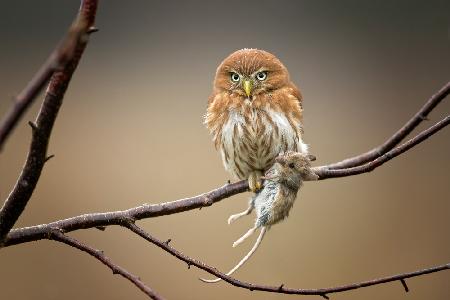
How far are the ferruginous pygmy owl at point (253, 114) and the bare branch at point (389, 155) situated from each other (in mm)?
457

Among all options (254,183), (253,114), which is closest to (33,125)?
(254,183)

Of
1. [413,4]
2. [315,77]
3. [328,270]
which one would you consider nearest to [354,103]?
[315,77]

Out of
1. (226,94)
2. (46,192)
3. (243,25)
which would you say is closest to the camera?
(226,94)

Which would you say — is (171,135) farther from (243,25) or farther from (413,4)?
(413,4)

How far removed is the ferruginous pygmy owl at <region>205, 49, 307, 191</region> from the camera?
2.43 m

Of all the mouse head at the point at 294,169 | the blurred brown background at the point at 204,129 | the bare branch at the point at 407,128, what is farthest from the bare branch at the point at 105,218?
the blurred brown background at the point at 204,129

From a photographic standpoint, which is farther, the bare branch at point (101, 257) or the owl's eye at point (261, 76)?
the owl's eye at point (261, 76)

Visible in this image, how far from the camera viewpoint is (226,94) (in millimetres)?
2537

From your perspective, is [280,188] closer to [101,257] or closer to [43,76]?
[101,257]

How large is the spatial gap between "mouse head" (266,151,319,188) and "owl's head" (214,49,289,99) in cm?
44

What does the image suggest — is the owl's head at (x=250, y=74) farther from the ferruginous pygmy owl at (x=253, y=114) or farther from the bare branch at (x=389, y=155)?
the bare branch at (x=389, y=155)

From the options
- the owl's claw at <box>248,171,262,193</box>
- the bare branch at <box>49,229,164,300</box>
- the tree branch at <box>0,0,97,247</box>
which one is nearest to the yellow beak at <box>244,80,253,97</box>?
the owl's claw at <box>248,171,262,193</box>

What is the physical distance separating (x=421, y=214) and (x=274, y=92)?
2.66m

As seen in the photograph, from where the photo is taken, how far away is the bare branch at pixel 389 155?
1.61 m
